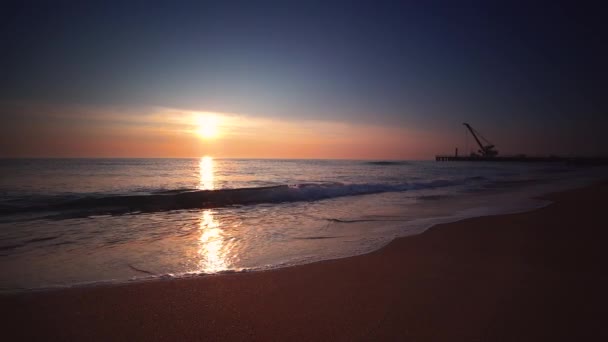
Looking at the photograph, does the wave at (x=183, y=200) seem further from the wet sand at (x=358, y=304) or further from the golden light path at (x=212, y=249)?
the wet sand at (x=358, y=304)

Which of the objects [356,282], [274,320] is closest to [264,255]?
[356,282]

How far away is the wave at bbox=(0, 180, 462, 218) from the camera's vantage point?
11148 millimetres

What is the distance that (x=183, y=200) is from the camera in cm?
1412

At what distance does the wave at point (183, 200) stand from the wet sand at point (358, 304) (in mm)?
8818

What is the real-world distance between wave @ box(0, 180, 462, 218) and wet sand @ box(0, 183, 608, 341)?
8818 mm

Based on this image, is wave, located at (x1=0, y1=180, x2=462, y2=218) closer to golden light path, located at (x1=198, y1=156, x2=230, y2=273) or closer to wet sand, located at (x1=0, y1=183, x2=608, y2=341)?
golden light path, located at (x1=198, y1=156, x2=230, y2=273)

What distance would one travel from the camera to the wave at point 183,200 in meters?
11.1

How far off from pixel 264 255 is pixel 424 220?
505cm

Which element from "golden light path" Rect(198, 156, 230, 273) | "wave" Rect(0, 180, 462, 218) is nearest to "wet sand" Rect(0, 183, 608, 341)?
"golden light path" Rect(198, 156, 230, 273)

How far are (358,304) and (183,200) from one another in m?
12.6

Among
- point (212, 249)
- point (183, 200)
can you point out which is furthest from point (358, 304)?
point (183, 200)

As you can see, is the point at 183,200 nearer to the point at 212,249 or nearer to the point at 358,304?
the point at 212,249

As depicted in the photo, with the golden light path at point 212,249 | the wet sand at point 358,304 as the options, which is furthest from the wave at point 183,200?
the wet sand at point 358,304

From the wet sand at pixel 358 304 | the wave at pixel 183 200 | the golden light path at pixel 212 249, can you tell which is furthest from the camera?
the wave at pixel 183 200
